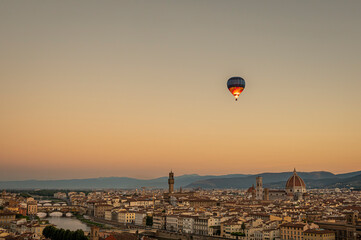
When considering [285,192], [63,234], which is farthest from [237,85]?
[285,192]

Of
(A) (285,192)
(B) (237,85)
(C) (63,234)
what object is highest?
(B) (237,85)

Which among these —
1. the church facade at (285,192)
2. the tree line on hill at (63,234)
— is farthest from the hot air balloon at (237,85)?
the church facade at (285,192)

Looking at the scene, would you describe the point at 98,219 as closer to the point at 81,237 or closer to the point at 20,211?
the point at 20,211

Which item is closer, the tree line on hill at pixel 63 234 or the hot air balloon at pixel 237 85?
the tree line on hill at pixel 63 234

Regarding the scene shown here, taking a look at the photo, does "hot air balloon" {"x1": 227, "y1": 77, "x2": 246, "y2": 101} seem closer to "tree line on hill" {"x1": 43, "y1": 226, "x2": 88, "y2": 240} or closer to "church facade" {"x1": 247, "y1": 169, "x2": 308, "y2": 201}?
"tree line on hill" {"x1": 43, "y1": 226, "x2": 88, "y2": 240}

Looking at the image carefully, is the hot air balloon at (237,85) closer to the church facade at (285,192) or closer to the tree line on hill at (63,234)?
the tree line on hill at (63,234)

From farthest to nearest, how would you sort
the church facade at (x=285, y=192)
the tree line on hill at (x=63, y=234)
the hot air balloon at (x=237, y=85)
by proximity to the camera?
the church facade at (x=285, y=192) < the hot air balloon at (x=237, y=85) < the tree line on hill at (x=63, y=234)

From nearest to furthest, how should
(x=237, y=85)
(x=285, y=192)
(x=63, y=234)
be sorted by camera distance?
(x=63, y=234) → (x=237, y=85) → (x=285, y=192)

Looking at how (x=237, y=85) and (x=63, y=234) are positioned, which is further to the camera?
(x=237, y=85)

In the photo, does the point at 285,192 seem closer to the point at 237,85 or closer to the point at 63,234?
the point at 237,85
